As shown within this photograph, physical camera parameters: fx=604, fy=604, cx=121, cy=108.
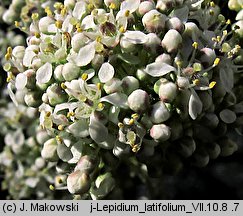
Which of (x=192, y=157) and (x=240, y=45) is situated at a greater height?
(x=240, y=45)

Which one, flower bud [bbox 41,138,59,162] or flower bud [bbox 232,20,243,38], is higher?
flower bud [bbox 232,20,243,38]

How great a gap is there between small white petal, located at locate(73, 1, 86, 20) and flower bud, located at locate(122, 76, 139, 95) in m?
0.16

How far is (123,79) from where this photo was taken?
A: 105 cm

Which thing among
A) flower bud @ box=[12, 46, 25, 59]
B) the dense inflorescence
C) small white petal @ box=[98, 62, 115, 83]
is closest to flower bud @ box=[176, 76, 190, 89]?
the dense inflorescence

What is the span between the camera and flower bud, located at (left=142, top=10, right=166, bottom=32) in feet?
3.45

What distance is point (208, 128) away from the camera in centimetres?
119

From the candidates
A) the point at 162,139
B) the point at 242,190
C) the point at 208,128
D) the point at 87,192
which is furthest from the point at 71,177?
the point at 242,190

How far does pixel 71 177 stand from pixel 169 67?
10.7 inches

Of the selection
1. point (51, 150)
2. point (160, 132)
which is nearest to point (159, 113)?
point (160, 132)

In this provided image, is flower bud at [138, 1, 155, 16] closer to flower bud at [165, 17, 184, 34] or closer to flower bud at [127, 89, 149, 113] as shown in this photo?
flower bud at [165, 17, 184, 34]

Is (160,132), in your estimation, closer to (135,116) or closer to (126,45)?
(135,116)

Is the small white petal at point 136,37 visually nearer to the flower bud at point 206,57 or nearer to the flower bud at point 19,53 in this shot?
the flower bud at point 206,57

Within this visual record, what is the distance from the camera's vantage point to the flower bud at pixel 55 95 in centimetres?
108

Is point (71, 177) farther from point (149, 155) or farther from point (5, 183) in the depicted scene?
point (5, 183)
